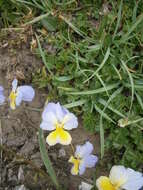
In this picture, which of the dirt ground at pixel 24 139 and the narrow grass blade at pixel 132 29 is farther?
the narrow grass blade at pixel 132 29

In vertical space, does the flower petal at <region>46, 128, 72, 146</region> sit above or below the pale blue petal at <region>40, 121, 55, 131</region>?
below

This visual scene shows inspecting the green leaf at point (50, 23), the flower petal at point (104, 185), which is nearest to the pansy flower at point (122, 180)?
the flower petal at point (104, 185)

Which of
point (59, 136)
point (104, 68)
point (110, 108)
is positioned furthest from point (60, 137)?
point (104, 68)

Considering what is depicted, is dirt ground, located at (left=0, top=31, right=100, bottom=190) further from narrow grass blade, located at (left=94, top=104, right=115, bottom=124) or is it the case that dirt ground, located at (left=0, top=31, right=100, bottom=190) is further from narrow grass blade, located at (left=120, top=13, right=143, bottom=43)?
narrow grass blade, located at (left=120, top=13, right=143, bottom=43)

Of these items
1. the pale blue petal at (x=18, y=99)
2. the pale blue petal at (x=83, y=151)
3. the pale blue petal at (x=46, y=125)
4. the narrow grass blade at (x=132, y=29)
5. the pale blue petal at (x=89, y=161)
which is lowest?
the pale blue petal at (x=89, y=161)

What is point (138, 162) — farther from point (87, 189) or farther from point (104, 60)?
point (104, 60)

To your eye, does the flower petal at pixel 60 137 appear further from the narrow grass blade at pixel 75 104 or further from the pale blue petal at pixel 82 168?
the narrow grass blade at pixel 75 104

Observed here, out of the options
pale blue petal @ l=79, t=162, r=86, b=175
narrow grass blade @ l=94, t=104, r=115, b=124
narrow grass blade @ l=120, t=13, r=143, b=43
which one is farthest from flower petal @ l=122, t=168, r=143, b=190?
narrow grass blade @ l=120, t=13, r=143, b=43
